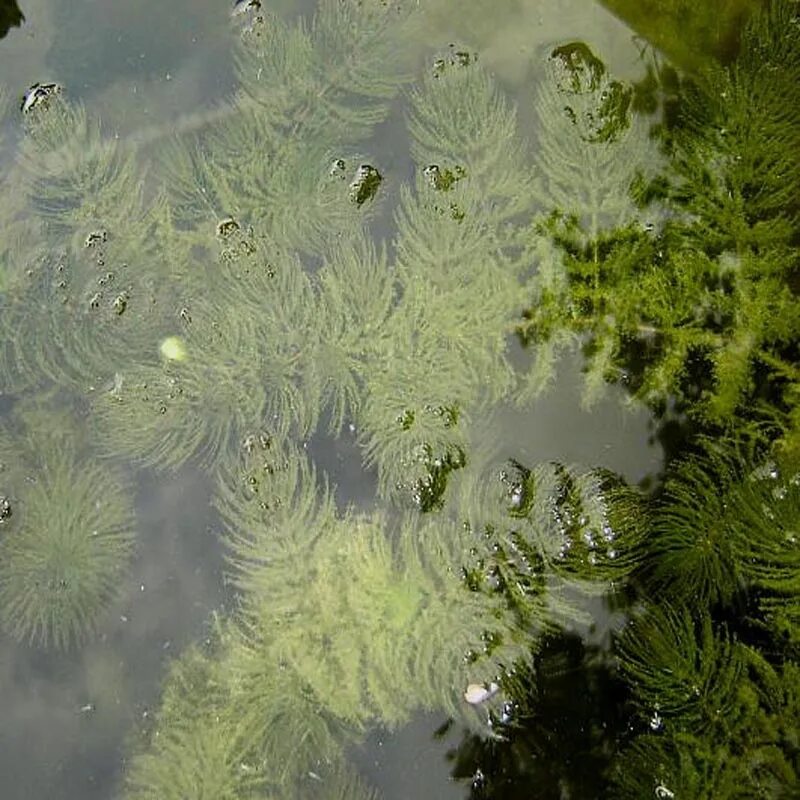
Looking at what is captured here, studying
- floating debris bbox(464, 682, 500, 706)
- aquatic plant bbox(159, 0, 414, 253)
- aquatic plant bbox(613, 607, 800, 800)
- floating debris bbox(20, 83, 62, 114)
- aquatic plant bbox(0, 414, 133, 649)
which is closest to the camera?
aquatic plant bbox(613, 607, 800, 800)

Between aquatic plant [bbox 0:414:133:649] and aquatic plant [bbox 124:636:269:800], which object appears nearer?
aquatic plant [bbox 124:636:269:800]

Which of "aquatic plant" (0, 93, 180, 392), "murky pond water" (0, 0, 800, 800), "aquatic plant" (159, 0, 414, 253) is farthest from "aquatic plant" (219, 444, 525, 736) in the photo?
"aquatic plant" (159, 0, 414, 253)

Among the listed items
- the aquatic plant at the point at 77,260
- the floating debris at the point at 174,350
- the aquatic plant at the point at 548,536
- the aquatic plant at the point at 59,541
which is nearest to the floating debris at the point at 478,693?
the aquatic plant at the point at 548,536

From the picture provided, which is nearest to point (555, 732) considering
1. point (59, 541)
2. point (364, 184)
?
point (59, 541)

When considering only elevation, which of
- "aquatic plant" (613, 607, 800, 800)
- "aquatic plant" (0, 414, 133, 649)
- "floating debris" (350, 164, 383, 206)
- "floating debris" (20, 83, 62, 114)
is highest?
"floating debris" (20, 83, 62, 114)

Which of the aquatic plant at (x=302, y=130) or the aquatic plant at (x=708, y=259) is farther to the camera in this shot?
the aquatic plant at (x=302, y=130)

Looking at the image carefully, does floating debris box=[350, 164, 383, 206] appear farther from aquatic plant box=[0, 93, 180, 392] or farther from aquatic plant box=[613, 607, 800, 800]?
aquatic plant box=[613, 607, 800, 800]

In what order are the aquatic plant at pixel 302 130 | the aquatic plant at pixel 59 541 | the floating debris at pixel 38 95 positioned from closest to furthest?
1. the aquatic plant at pixel 59 541
2. the aquatic plant at pixel 302 130
3. the floating debris at pixel 38 95

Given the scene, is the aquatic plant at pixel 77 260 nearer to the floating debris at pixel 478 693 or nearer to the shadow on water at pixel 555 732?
the floating debris at pixel 478 693

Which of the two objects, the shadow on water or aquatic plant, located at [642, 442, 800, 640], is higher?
aquatic plant, located at [642, 442, 800, 640]

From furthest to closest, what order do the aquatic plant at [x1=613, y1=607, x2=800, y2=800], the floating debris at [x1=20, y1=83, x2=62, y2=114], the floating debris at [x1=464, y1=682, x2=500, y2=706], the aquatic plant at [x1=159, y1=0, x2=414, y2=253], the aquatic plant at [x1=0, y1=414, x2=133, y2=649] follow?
the floating debris at [x1=20, y1=83, x2=62, y2=114], the aquatic plant at [x1=159, y1=0, x2=414, y2=253], the aquatic plant at [x1=0, y1=414, x2=133, y2=649], the floating debris at [x1=464, y1=682, x2=500, y2=706], the aquatic plant at [x1=613, y1=607, x2=800, y2=800]

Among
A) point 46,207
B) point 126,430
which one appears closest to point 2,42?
point 46,207
